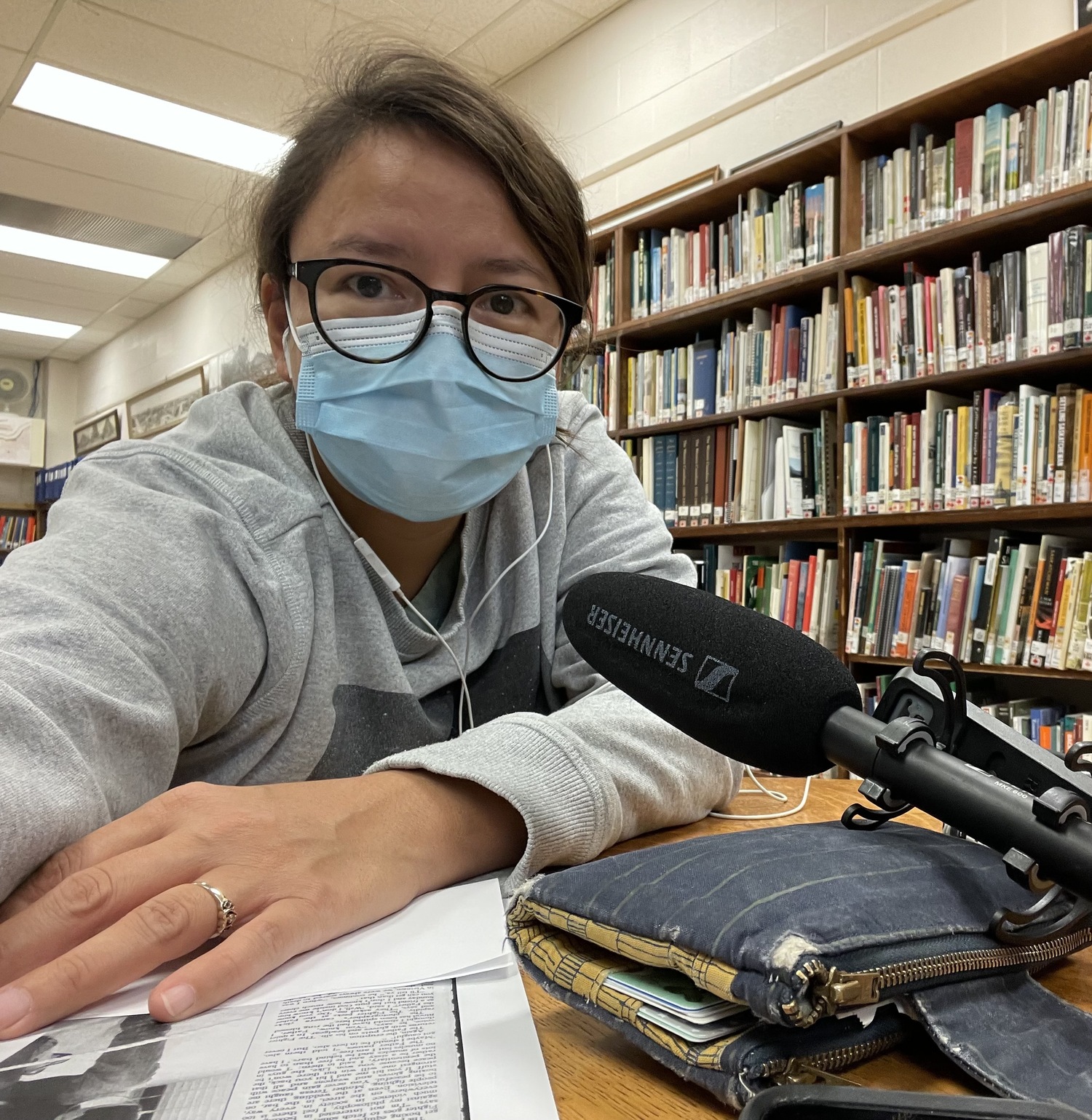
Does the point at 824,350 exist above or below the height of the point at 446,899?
above

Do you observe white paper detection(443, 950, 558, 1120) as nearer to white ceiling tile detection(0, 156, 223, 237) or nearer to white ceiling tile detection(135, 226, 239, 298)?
white ceiling tile detection(0, 156, 223, 237)

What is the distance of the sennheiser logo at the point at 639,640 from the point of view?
40 cm

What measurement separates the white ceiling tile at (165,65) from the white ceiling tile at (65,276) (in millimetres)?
2326

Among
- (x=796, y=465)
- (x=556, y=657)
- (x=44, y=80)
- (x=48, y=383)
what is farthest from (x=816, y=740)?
(x=48, y=383)

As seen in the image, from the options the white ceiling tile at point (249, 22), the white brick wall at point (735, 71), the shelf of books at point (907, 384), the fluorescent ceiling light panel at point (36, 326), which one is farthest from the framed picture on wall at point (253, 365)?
the fluorescent ceiling light panel at point (36, 326)

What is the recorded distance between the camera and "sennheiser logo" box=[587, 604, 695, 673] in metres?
0.40

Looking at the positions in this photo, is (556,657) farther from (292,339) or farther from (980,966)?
(980,966)

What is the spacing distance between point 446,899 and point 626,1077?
0.69ft

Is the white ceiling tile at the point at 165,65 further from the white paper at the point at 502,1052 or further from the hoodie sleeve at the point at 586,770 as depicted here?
the white paper at the point at 502,1052

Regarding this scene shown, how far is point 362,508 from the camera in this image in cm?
91

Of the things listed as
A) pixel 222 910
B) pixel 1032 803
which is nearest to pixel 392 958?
pixel 222 910

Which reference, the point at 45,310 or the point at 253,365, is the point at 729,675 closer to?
the point at 253,365

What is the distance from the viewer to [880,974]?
0.33 metres

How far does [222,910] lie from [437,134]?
0.70 metres
